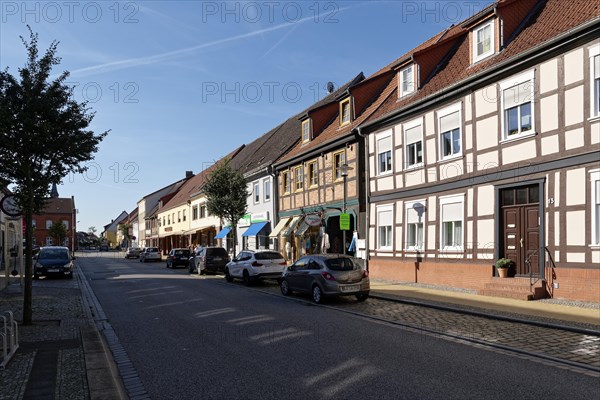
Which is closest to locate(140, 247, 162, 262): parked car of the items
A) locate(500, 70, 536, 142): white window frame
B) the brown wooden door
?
the brown wooden door

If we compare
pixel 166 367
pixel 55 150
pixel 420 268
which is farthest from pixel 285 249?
pixel 166 367

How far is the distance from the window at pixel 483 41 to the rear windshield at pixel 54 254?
21.5 meters

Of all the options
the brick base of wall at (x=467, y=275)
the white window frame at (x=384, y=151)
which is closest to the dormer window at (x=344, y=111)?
the white window frame at (x=384, y=151)

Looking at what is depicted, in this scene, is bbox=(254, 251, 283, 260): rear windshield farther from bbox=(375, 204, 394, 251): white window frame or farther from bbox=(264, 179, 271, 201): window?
bbox=(264, 179, 271, 201): window

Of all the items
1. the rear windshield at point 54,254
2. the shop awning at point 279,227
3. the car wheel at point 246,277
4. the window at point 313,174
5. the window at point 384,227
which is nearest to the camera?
the window at point 384,227

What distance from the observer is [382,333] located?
9.77m

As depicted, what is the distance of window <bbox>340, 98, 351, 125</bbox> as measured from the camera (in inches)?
1016

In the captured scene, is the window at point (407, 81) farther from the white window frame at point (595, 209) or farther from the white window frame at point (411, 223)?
the white window frame at point (595, 209)

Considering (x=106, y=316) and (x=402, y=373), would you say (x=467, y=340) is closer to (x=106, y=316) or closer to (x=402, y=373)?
(x=402, y=373)

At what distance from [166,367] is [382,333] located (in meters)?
4.27

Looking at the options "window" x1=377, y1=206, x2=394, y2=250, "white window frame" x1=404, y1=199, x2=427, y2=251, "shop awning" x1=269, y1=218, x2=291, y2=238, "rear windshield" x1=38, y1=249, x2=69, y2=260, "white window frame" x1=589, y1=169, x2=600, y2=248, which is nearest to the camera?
"white window frame" x1=589, y1=169, x2=600, y2=248

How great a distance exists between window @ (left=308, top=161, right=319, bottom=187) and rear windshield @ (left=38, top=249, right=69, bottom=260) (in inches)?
521

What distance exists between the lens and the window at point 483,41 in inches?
665

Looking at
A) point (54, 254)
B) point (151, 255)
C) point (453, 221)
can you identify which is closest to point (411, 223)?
point (453, 221)
